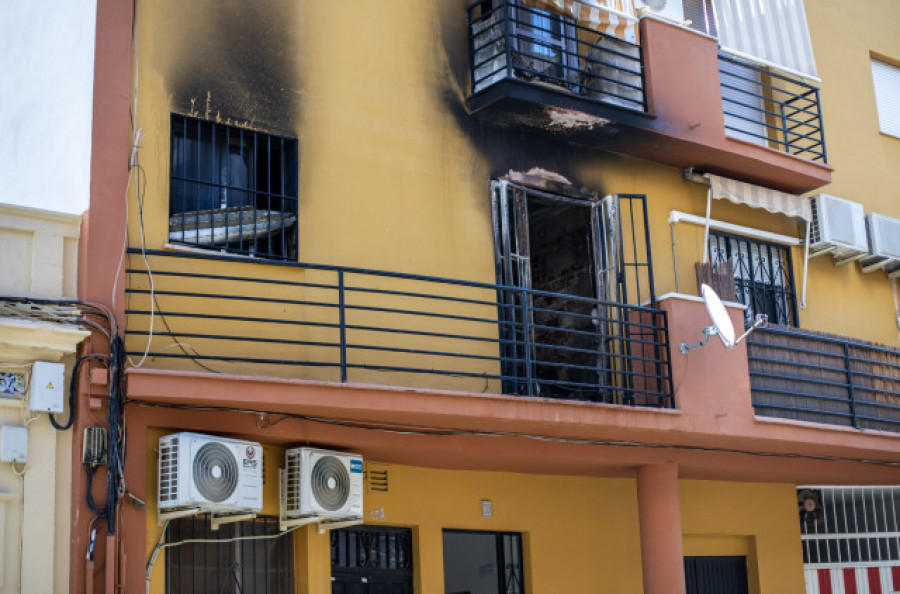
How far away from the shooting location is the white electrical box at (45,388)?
32.6 feet

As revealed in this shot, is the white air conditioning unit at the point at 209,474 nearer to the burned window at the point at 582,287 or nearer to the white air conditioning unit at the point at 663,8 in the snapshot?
the burned window at the point at 582,287

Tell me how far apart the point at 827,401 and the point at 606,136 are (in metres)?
3.86

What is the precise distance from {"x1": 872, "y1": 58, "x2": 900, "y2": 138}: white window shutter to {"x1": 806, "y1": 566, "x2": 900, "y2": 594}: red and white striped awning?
610 cm

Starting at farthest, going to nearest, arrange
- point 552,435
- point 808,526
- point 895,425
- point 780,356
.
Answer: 1. point 808,526
2. point 895,425
3. point 780,356
4. point 552,435

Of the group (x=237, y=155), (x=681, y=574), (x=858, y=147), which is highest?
(x=858, y=147)

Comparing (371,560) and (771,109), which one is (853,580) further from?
(371,560)

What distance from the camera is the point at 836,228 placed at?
16.4 meters

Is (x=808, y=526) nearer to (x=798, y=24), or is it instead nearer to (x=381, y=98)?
(x=798, y=24)

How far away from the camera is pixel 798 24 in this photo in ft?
53.5

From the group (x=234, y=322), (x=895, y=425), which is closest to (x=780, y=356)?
(x=895, y=425)

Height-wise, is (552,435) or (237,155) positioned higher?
(237,155)

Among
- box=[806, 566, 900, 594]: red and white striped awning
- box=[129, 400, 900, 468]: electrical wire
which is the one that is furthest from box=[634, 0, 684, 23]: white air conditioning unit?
box=[806, 566, 900, 594]: red and white striped awning

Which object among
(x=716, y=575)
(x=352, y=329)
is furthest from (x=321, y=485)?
(x=716, y=575)

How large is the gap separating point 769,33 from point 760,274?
2981 mm
